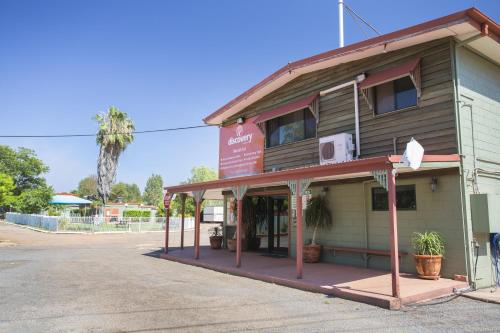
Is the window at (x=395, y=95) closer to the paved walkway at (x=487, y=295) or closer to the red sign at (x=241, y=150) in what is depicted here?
the paved walkway at (x=487, y=295)

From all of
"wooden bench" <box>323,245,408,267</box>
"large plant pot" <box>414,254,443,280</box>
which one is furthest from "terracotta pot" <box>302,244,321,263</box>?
"large plant pot" <box>414,254,443,280</box>

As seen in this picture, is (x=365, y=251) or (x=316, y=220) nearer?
(x=365, y=251)

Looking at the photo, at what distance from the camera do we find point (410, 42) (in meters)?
8.95

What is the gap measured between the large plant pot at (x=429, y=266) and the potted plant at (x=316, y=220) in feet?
10.4

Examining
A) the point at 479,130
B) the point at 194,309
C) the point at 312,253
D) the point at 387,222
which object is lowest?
the point at 194,309

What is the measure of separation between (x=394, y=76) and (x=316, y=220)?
4301 mm

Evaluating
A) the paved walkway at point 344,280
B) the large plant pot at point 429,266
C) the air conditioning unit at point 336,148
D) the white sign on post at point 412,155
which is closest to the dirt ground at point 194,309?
the paved walkway at point 344,280

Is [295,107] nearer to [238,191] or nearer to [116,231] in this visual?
[238,191]

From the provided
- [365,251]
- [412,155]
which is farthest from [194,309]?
[365,251]

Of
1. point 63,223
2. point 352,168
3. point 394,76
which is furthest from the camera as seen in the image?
point 63,223

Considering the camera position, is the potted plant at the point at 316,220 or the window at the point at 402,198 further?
the potted plant at the point at 316,220

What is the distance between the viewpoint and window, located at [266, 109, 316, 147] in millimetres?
11945

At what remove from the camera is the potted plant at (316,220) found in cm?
1077

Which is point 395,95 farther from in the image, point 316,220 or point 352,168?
point 316,220
